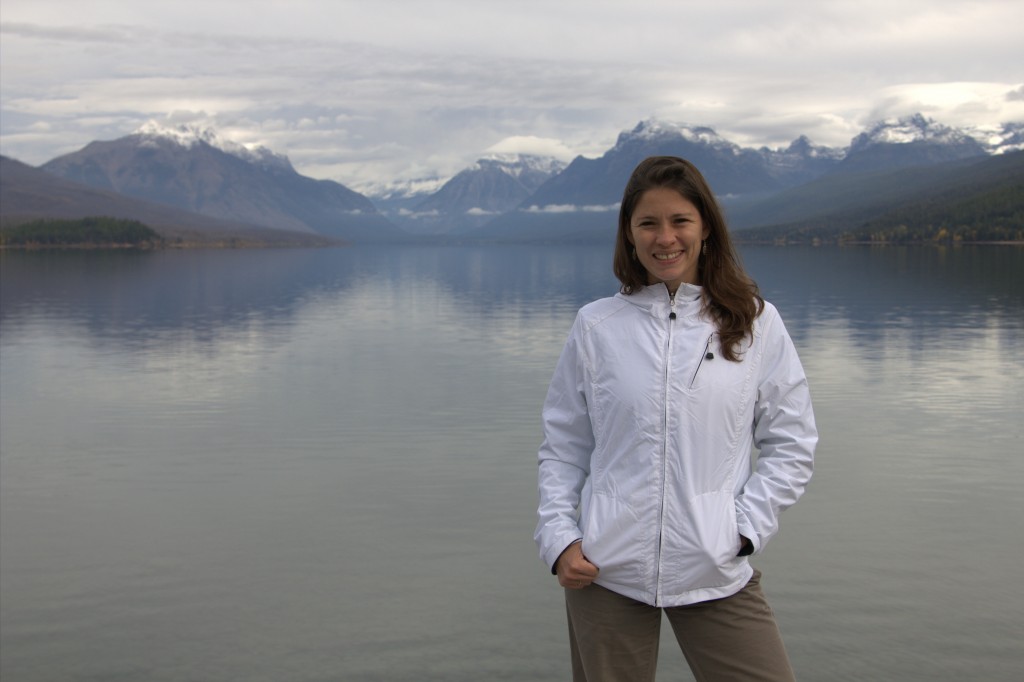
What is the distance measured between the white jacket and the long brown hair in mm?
60

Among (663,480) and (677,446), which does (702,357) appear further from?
(663,480)

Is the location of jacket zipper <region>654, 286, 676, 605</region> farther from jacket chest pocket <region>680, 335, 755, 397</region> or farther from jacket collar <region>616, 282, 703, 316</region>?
jacket collar <region>616, 282, 703, 316</region>

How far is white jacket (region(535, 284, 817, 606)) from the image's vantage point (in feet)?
13.7

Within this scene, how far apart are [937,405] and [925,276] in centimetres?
5496

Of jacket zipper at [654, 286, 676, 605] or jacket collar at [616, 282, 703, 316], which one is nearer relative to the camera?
jacket zipper at [654, 286, 676, 605]

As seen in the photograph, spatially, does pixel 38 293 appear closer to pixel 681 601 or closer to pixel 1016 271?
pixel 681 601

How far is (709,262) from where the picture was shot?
14.4 ft

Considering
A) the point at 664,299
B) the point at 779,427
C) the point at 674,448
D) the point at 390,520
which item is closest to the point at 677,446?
the point at 674,448

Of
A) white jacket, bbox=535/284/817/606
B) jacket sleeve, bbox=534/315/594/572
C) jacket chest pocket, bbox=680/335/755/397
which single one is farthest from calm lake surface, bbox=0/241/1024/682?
jacket chest pocket, bbox=680/335/755/397

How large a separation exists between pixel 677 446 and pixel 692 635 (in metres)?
0.82

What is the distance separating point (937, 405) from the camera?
2014 cm

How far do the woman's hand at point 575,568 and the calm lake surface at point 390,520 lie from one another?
4.58 meters

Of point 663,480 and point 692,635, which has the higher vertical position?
point 663,480

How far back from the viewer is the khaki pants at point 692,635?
4293 millimetres
